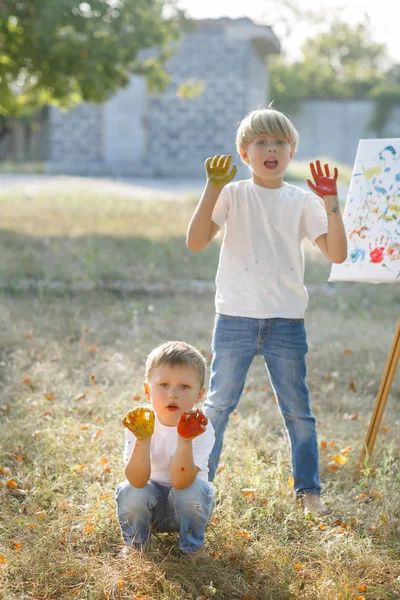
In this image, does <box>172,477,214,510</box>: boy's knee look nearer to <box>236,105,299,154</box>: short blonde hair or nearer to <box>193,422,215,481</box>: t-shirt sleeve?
<box>193,422,215,481</box>: t-shirt sleeve

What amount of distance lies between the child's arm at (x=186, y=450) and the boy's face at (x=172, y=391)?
9cm

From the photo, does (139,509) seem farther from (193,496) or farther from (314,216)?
(314,216)

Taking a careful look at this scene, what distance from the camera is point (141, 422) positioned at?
2.54 meters

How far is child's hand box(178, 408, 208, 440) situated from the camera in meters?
2.52

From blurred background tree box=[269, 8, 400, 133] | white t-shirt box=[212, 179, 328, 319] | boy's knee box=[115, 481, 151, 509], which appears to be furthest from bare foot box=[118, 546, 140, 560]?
blurred background tree box=[269, 8, 400, 133]

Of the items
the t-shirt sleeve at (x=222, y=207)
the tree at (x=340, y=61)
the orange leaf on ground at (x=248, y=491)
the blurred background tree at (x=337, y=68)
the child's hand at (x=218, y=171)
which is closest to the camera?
the child's hand at (x=218, y=171)

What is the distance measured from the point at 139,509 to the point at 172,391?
40 centimetres

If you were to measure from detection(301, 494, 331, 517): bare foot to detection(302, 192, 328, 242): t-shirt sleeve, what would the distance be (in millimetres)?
1017

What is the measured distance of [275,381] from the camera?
3.07 metres

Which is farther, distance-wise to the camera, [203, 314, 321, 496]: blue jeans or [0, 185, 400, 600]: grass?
[203, 314, 321, 496]: blue jeans

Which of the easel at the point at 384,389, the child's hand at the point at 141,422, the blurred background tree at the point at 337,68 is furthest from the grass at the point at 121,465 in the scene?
the blurred background tree at the point at 337,68

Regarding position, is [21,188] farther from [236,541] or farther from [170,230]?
[236,541]

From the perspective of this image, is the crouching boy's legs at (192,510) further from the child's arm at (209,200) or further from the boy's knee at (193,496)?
the child's arm at (209,200)

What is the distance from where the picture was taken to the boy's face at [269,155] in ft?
9.58
